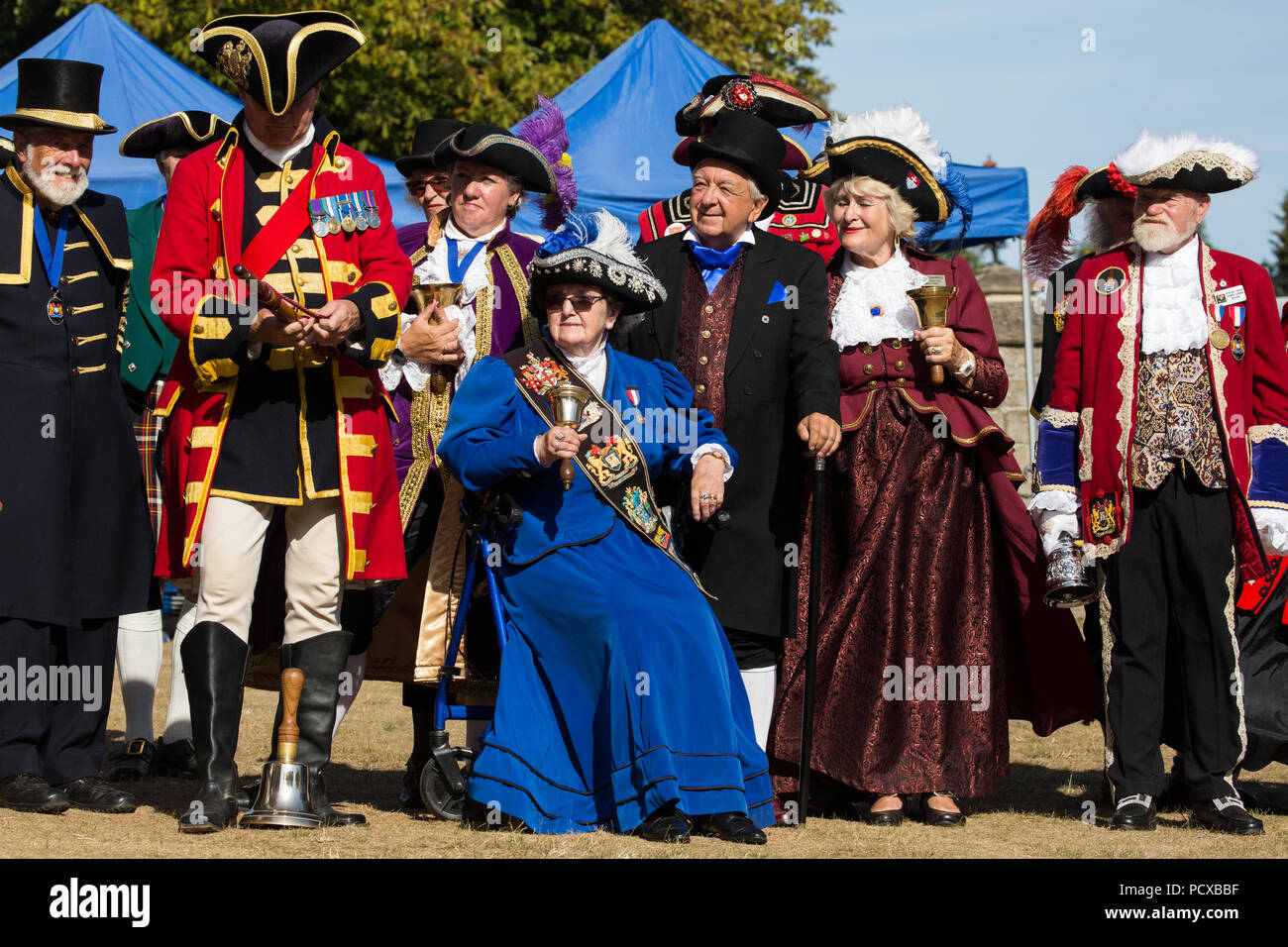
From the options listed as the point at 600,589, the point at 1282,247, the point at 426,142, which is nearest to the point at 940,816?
the point at 600,589

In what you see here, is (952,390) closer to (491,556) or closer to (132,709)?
(491,556)

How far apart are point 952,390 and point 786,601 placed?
0.95 m

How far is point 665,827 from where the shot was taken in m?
5.01

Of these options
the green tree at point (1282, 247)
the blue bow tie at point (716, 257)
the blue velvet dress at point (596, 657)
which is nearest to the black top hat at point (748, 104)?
the blue bow tie at point (716, 257)

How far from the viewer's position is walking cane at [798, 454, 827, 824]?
566 centimetres

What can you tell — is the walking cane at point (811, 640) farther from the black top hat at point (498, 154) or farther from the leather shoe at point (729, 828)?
the black top hat at point (498, 154)

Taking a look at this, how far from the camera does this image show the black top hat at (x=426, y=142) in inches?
258

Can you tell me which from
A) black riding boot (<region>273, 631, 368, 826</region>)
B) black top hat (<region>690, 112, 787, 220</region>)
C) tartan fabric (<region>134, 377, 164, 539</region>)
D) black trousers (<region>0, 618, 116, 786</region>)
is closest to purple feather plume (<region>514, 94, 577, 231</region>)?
black top hat (<region>690, 112, 787, 220</region>)

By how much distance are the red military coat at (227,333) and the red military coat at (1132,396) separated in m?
2.31

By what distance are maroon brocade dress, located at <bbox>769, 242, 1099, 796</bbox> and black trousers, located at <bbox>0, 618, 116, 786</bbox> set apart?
7.54 ft

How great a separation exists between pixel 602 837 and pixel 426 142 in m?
2.97

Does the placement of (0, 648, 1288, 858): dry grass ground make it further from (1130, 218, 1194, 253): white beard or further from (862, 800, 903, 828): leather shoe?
(1130, 218, 1194, 253): white beard

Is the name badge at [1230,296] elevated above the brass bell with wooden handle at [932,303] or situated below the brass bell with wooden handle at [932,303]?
above

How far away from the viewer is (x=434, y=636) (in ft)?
18.7
